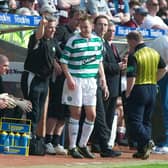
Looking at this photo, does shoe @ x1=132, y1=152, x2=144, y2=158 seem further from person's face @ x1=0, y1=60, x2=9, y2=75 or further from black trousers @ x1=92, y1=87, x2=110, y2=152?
person's face @ x1=0, y1=60, x2=9, y2=75

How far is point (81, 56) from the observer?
40.5ft

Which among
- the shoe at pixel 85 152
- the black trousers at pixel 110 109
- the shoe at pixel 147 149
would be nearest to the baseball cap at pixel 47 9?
the black trousers at pixel 110 109

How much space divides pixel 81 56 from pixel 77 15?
2.79 ft

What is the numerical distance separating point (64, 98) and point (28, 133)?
81 cm

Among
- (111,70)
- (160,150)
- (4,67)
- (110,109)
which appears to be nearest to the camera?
(4,67)

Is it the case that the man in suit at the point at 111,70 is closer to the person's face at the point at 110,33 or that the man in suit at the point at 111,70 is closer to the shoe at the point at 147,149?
the person's face at the point at 110,33

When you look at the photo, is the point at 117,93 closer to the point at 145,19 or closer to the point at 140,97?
the point at 140,97

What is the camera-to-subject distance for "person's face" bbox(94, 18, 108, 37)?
13.0 metres

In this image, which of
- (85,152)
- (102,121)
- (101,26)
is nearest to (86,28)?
(101,26)

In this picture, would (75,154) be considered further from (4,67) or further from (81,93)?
(4,67)

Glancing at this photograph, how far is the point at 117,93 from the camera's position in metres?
13.7

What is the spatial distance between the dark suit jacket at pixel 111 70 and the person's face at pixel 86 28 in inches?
38.6

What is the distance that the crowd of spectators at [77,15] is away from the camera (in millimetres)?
13031

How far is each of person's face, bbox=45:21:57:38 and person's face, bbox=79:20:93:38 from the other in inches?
17.0
